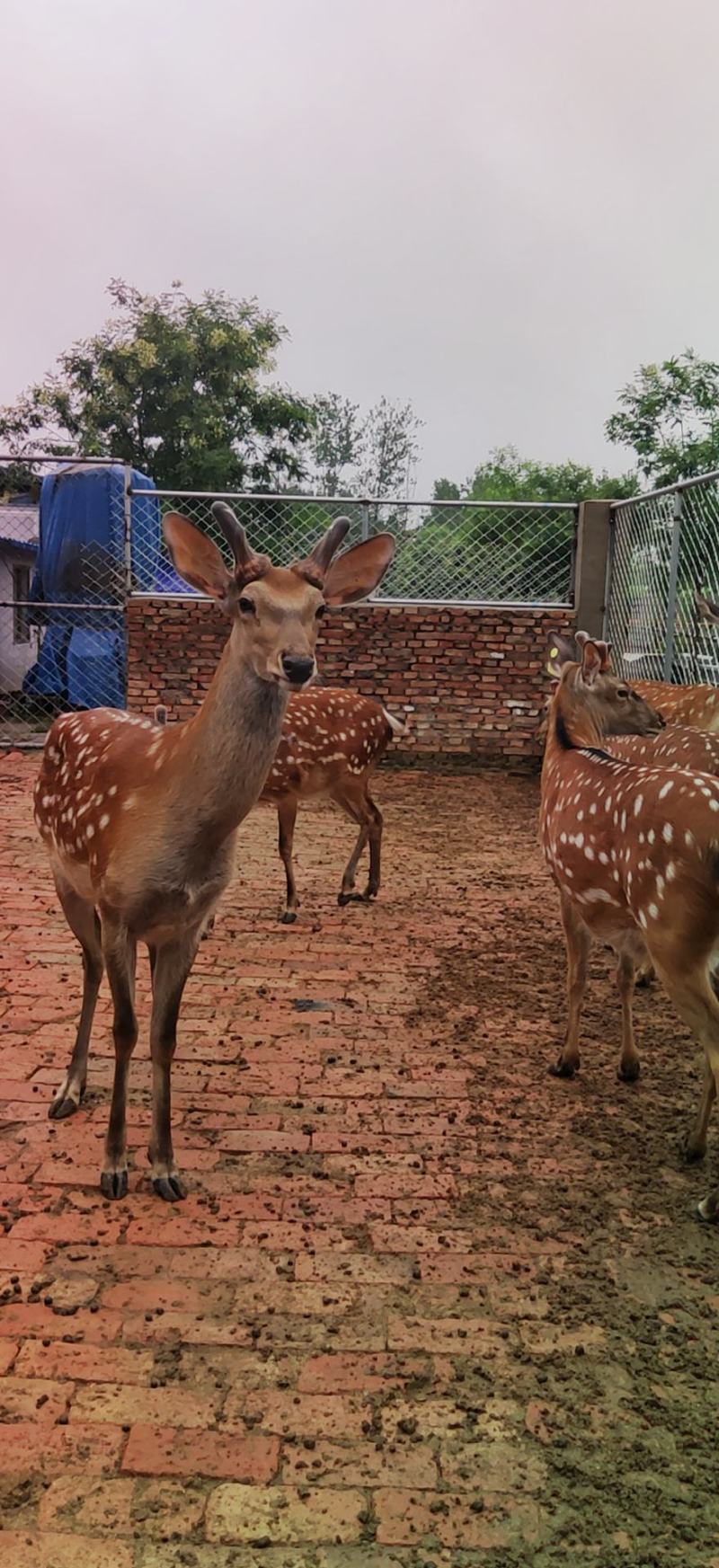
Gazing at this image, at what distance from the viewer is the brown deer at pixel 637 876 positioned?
320 centimetres

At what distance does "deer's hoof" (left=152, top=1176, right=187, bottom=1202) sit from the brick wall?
7.80 m

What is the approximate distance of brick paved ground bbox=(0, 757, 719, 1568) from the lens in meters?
2.05

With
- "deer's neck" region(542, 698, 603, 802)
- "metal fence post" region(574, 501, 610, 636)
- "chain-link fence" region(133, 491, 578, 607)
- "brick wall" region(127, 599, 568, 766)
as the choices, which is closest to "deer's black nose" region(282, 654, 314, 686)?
"deer's neck" region(542, 698, 603, 802)

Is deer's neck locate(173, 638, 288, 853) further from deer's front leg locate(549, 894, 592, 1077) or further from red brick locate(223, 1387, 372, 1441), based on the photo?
deer's front leg locate(549, 894, 592, 1077)

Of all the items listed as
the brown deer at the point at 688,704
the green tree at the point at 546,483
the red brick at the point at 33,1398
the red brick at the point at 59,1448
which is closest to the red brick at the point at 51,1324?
the red brick at the point at 33,1398

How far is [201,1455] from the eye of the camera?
7.11 feet

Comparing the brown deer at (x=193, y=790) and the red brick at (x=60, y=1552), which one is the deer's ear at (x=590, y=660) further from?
the red brick at (x=60, y=1552)

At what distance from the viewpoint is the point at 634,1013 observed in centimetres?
481

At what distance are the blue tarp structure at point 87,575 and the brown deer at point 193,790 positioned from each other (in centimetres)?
789

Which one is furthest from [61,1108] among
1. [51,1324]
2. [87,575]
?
[87,575]

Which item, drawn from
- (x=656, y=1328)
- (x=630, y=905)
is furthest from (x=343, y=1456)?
(x=630, y=905)

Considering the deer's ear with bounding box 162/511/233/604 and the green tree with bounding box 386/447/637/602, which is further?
the green tree with bounding box 386/447/637/602

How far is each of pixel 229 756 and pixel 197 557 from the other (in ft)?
2.17

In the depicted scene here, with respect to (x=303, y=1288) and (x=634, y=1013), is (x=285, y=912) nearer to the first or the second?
(x=634, y=1013)
